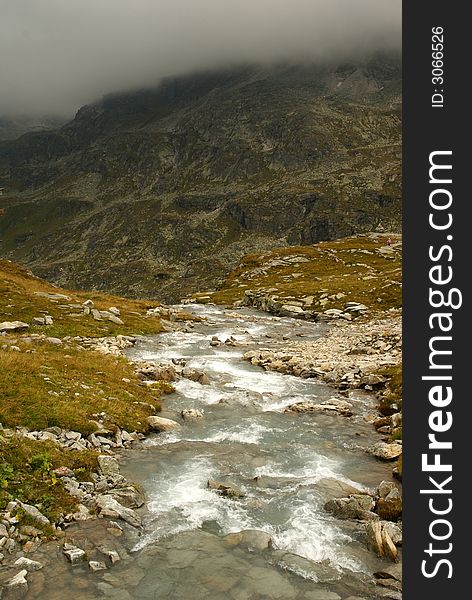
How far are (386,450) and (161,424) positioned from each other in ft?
30.5

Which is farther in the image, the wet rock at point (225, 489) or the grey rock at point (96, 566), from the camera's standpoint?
the wet rock at point (225, 489)

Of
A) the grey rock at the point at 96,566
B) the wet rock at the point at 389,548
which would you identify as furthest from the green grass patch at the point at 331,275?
the grey rock at the point at 96,566

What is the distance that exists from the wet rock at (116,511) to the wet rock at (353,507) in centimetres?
554

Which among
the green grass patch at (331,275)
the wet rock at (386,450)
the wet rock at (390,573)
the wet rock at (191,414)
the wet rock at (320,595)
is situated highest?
the wet rock at (320,595)

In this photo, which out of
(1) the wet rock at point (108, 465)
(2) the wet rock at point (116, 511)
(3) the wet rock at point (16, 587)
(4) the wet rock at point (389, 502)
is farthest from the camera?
(1) the wet rock at point (108, 465)

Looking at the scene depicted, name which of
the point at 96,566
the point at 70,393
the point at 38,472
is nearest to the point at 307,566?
the point at 96,566

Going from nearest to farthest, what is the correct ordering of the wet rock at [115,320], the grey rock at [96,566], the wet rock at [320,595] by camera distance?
the wet rock at [320,595] < the grey rock at [96,566] < the wet rock at [115,320]

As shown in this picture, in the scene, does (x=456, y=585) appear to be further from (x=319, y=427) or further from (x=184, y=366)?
(x=184, y=366)

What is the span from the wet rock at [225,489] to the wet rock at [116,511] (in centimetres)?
275

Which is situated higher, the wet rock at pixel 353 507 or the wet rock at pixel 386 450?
the wet rock at pixel 353 507

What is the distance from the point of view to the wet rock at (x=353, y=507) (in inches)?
499

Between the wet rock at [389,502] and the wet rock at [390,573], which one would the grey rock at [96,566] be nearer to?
the wet rock at [390,573]

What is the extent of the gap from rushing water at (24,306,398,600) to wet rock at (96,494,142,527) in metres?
0.38

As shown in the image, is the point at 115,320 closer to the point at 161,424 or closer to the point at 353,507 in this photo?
the point at 161,424
